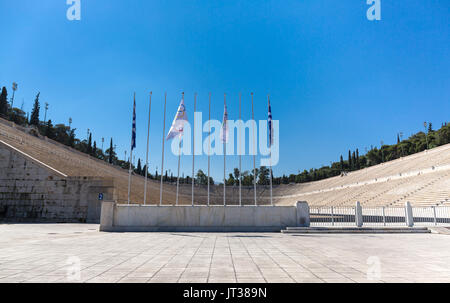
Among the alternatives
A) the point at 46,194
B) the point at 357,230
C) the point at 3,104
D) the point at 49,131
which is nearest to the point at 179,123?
the point at 357,230

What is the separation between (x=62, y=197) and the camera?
68.0 ft

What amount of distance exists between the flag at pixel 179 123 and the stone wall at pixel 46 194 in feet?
27.8

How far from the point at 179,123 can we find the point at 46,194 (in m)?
13.6

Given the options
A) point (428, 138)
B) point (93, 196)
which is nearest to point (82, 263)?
point (93, 196)

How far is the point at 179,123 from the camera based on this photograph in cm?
1641

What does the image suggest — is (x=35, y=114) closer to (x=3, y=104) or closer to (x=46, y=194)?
(x=3, y=104)

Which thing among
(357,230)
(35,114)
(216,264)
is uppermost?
(35,114)

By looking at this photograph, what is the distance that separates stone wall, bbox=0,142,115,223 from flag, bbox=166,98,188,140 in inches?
334

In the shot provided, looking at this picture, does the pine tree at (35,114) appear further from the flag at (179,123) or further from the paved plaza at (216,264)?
the paved plaza at (216,264)

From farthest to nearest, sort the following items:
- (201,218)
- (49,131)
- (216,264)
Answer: (49,131), (201,218), (216,264)

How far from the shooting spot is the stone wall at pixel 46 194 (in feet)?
67.3

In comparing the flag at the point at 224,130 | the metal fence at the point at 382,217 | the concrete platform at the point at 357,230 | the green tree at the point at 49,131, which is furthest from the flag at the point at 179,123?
the green tree at the point at 49,131
